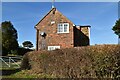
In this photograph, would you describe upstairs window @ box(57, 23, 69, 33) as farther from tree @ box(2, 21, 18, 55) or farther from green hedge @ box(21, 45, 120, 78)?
tree @ box(2, 21, 18, 55)

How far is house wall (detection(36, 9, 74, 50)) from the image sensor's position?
3616 cm

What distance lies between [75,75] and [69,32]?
22.8 meters

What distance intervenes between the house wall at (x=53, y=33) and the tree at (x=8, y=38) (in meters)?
20.5

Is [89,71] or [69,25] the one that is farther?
[69,25]

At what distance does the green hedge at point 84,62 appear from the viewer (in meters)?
11.1

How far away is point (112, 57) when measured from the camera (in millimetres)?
11016

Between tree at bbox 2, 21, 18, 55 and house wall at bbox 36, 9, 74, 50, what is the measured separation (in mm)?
20530

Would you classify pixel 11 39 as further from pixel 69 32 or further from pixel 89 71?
pixel 89 71

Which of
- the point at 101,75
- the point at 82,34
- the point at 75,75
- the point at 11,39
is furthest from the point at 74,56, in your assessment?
the point at 11,39

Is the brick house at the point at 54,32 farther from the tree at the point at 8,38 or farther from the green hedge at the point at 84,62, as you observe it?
the tree at the point at 8,38

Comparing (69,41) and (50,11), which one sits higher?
(50,11)

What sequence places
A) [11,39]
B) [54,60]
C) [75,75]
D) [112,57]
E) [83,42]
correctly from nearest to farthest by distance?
[112,57] < [75,75] < [54,60] < [83,42] < [11,39]

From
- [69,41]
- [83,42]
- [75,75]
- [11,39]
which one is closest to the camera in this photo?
[75,75]

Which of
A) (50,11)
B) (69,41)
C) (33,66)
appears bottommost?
(33,66)
